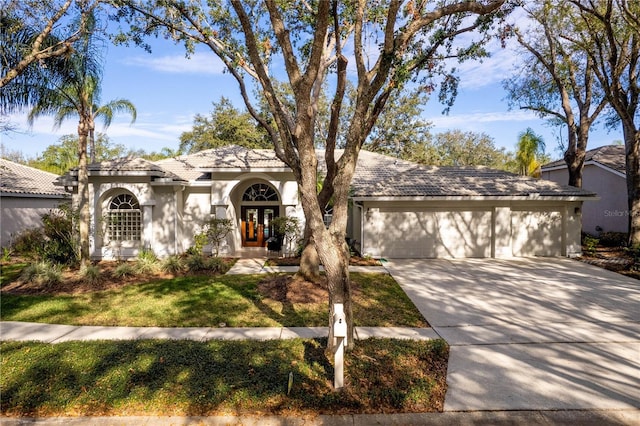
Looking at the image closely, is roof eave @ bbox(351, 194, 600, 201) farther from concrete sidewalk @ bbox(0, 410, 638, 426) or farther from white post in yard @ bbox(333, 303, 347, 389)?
concrete sidewalk @ bbox(0, 410, 638, 426)

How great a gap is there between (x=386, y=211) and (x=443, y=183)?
3.26 meters

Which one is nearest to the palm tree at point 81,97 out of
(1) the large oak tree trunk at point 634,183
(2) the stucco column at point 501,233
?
(2) the stucco column at point 501,233

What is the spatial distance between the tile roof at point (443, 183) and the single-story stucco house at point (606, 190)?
527cm

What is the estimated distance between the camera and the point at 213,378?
4848 millimetres

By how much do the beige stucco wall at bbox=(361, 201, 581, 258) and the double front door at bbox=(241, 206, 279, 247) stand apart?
497 cm

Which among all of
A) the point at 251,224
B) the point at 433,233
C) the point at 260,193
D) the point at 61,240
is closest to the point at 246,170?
the point at 260,193

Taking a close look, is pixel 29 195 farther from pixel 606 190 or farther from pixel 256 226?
pixel 606 190

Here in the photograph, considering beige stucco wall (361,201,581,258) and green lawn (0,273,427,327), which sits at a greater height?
beige stucco wall (361,201,581,258)

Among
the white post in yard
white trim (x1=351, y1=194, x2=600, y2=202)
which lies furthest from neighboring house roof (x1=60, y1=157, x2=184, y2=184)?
the white post in yard

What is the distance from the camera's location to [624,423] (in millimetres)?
4074

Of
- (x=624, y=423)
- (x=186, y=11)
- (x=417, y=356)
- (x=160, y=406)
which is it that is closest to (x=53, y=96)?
(x=186, y=11)

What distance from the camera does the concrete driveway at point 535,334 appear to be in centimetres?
464

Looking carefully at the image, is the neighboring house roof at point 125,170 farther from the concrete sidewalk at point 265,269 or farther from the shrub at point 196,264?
the concrete sidewalk at point 265,269

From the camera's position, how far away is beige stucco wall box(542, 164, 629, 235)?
19281mm
